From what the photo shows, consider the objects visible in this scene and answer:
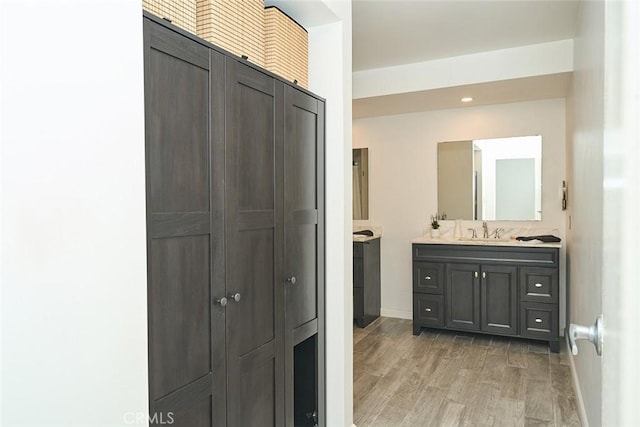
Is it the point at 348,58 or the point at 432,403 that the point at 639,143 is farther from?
the point at 432,403

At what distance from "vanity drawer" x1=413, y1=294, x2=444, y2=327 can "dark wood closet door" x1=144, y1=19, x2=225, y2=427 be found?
10.3 feet

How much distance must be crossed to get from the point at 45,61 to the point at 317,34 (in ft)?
5.61

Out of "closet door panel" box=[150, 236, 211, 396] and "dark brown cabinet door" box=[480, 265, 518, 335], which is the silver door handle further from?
"dark brown cabinet door" box=[480, 265, 518, 335]

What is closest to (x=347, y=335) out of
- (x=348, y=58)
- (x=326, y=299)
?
(x=326, y=299)

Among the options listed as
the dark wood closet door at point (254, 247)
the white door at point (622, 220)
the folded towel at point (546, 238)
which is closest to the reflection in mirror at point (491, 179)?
the folded towel at point (546, 238)

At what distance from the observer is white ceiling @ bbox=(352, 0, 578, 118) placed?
2.90 m

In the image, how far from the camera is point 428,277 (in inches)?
173

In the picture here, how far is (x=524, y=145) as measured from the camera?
4.54 m

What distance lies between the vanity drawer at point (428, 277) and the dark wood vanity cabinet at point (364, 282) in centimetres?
53

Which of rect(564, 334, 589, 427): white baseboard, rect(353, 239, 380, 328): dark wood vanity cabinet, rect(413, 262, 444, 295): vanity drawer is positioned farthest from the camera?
rect(353, 239, 380, 328): dark wood vanity cabinet

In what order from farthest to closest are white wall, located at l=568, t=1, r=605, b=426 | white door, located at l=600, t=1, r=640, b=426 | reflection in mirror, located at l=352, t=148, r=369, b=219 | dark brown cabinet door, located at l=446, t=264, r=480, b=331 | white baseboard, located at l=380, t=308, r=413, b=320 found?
reflection in mirror, located at l=352, t=148, r=369, b=219
white baseboard, located at l=380, t=308, r=413, b=320
dark brown cabinet door, located at l=446, t=264, r=480, b=331
white wall, located at l=568, t=1, r=605, b=426
white door, located at l=600, t=1, r=640, b=426

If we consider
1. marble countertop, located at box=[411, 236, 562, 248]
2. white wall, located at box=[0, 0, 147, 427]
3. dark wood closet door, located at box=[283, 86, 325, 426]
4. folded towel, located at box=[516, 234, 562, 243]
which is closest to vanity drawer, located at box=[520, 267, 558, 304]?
marble countertop, located at box=[411, 236, 562, 248]

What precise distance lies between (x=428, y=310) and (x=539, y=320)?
3.24 ft

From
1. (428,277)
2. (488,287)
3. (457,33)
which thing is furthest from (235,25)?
(488,287)
